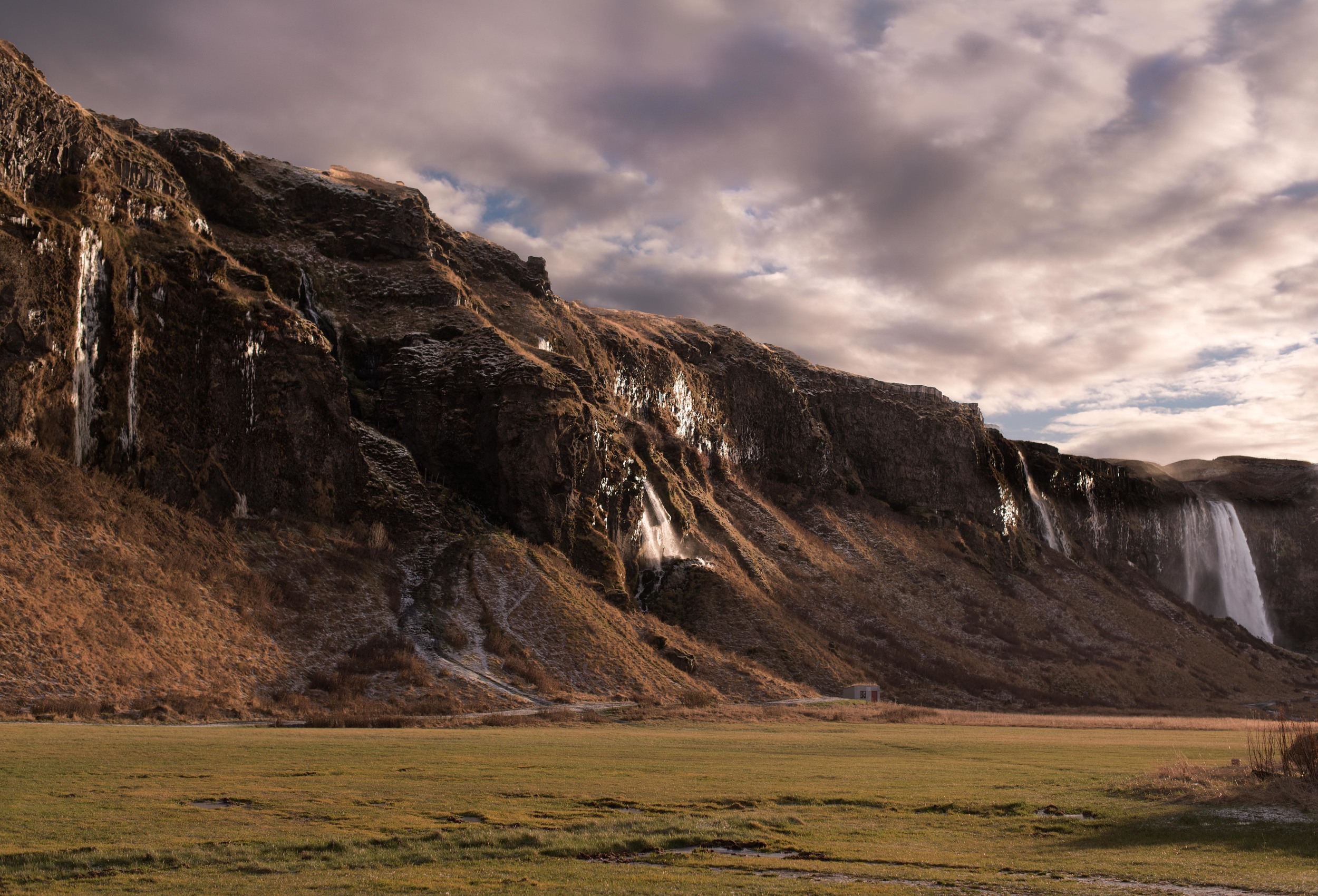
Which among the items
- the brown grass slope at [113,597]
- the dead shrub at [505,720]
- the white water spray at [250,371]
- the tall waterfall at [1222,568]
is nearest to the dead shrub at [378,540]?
the brown grass slope at [113,597]

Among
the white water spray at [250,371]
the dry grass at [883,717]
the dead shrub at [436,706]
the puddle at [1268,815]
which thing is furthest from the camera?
the white water spray at [250,371]

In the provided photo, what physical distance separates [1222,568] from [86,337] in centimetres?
16958

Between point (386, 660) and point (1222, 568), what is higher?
point (1222, 568)

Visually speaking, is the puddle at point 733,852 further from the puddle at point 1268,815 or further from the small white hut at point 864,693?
the small white hut at point 864,693

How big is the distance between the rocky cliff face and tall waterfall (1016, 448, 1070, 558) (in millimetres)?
5567

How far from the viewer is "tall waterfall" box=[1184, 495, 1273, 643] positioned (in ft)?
536

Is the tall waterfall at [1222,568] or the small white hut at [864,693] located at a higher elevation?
the tall waterfall at [1222,568]

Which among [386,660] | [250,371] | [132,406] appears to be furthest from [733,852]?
[250,371]

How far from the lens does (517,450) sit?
8312cm

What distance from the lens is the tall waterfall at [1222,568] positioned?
163250 mm

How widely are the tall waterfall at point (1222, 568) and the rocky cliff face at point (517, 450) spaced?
2645cm

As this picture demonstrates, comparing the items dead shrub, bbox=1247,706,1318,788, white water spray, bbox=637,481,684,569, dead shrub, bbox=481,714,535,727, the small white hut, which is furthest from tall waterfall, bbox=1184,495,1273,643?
dead shrub, bbox=1247,706,1318,788

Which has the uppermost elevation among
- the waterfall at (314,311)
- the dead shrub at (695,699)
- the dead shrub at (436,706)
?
the waterfall at (314,311)

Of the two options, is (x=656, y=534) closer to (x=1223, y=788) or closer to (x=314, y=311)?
(x=314, y=311)
